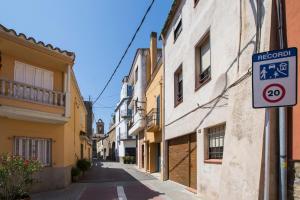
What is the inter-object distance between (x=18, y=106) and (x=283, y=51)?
1223cm

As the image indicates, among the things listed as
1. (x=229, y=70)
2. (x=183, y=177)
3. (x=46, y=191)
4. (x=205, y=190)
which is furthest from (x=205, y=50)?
(x=46, y=191)

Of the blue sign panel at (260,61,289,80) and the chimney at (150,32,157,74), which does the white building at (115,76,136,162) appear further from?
the blue sign panel at (260,61,289,80)

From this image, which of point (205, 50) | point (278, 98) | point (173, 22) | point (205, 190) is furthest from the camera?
point (173, 22)

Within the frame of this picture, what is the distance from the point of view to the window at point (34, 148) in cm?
1566

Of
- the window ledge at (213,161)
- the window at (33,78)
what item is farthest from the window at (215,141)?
the window at (33,78)

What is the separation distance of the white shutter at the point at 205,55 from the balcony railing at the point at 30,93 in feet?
21.7

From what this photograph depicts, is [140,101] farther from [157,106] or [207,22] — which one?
[207,22]

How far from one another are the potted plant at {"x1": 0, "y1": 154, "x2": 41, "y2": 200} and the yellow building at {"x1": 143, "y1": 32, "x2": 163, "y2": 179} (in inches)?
498

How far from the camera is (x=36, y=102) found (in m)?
15.7

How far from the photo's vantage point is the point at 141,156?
35438mm

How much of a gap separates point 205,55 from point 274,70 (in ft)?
30.7

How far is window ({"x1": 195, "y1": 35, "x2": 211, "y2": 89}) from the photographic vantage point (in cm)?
1352

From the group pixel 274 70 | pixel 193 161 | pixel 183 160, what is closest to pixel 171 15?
pixel 183 160

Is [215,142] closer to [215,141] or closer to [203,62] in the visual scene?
[215,141]
